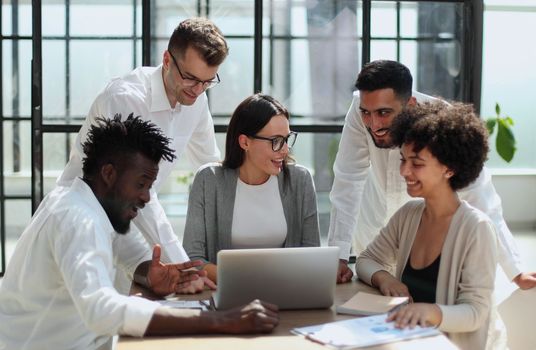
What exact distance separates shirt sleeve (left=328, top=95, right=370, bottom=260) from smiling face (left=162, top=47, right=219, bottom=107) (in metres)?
0.63

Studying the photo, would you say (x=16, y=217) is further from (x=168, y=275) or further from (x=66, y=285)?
(x=66, y=285)

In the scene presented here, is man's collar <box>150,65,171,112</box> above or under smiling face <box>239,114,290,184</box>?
above

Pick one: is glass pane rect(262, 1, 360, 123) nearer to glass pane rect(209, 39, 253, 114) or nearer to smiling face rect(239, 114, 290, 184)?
glass pane rect(209, 39, 253, 114)

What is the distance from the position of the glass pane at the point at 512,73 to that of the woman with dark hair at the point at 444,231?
2.03 m

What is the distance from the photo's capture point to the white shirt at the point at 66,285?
1.96m

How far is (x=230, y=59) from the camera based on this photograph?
419 cm

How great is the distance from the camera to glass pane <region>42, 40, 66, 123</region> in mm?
4129

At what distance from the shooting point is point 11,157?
166 inches

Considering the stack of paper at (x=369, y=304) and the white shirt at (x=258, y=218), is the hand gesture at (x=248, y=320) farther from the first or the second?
the white shirt at (x=258, y=218)

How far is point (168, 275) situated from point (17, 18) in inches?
87.1

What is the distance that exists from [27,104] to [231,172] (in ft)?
5.44

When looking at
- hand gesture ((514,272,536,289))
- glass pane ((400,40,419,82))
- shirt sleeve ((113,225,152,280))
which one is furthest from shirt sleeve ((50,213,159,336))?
glass pane ((400,40,419,82))

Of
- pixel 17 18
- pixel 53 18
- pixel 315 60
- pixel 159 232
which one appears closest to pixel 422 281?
pixel 159 232

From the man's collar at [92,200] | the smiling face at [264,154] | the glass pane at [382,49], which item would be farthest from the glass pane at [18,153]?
the man's collar at [92,200]
